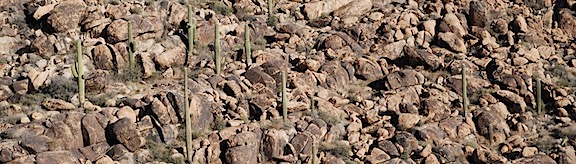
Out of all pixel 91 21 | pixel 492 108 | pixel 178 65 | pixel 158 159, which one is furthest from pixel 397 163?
pixel 91 21

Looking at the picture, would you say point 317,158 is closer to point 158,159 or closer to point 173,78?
point 158,159

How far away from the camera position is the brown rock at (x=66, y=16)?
25.6m

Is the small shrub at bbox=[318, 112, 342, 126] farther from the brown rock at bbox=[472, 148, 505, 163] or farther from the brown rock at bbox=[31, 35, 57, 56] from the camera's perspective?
the brown rock at bbox=[31, 35, 57, 56]

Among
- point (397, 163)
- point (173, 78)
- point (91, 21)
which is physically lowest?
point (397, 163)

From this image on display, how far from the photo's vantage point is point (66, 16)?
25766mm

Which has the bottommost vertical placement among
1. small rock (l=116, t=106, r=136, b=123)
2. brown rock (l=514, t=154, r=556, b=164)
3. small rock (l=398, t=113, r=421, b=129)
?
brown rock (l=514, t=154, r=556, b=164)

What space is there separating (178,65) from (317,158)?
6.35 metres

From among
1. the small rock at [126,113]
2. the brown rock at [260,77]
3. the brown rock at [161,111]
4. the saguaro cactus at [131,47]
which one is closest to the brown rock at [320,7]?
the brown rock at [260,77]

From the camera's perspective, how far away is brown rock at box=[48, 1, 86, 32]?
25.6 metres

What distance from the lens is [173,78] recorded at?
80.7 ft

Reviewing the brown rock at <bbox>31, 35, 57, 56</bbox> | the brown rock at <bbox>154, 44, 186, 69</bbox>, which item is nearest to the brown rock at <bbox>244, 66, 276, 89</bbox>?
the brown rock at <bbox>154, 44, 186, 69</bbox>

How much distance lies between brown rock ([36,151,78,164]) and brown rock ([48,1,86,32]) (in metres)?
7.37

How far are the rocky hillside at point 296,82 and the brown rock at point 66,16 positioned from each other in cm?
5

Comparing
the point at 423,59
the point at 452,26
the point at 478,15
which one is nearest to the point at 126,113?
the point at 423,59
